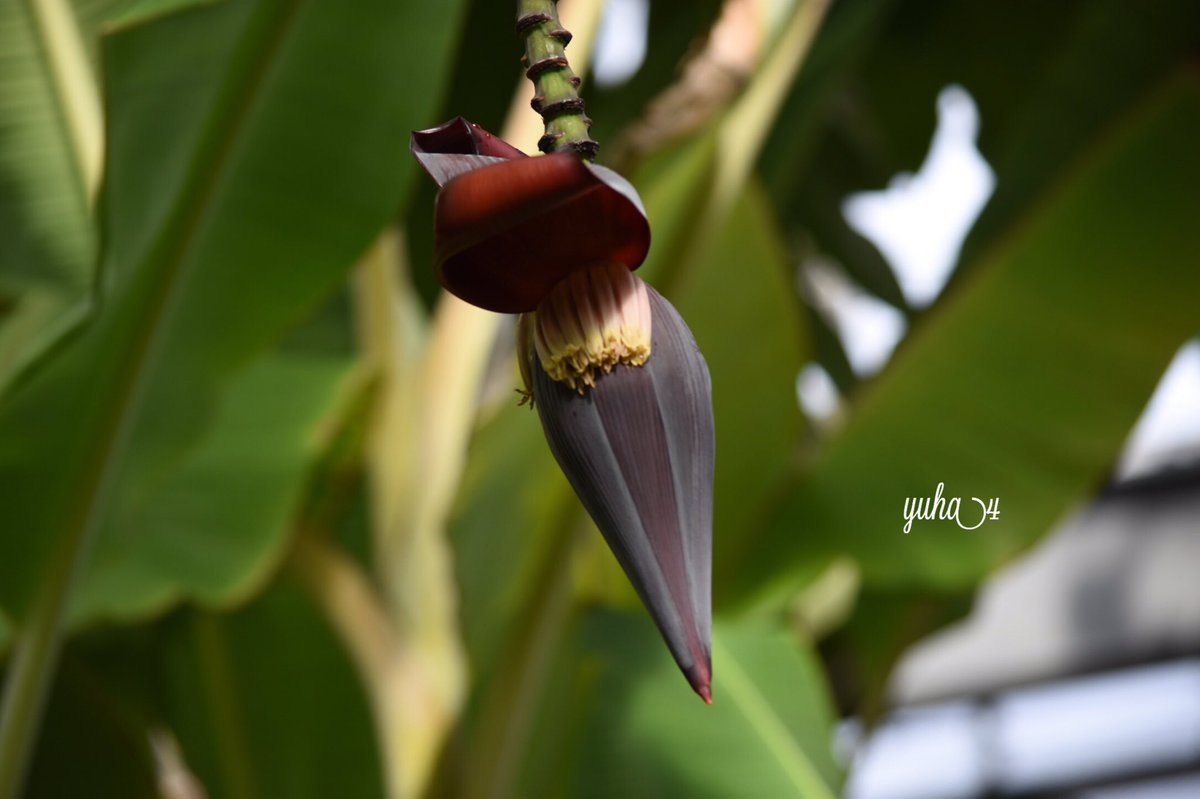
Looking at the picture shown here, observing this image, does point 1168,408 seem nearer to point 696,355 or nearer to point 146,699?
point 146,699

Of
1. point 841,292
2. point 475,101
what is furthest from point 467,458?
point 841,292

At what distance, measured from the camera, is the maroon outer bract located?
0.16 meters

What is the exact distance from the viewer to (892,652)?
3.60 ft

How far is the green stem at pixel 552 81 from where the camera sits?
157 millimetres

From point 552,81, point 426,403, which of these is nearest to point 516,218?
point 552,81

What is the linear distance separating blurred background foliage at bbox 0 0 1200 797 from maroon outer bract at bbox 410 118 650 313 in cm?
30

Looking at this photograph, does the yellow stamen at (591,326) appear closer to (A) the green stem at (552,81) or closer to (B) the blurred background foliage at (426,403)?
(A) the green stem at (552,81)
